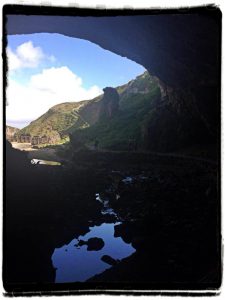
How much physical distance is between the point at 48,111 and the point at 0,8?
182 cm

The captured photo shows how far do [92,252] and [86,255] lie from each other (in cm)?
24

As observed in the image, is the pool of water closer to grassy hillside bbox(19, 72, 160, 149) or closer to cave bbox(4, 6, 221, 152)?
grassy hillside bbox(19, 72, 160, 149)

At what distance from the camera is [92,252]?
5840 millimetres

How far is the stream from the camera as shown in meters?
5.04

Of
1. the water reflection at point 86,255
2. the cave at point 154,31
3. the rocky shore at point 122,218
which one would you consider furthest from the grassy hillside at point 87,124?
the water reflection at point 86,255

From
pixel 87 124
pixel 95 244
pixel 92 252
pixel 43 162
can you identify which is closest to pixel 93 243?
pixel 95 244

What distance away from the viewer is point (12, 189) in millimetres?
4816

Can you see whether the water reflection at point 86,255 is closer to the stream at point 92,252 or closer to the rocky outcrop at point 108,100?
the stream at point 92,252

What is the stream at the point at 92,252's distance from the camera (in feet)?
16.5

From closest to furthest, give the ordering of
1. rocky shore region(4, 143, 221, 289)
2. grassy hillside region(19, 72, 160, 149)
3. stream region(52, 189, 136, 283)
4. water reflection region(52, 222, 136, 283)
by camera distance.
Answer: rocky shore region(4, 143, 221, 289), water reflection region(52, 222, 136, 283), stream region(52, 189, 136, 283), grassy hillside region(19, 72, 160, 149)

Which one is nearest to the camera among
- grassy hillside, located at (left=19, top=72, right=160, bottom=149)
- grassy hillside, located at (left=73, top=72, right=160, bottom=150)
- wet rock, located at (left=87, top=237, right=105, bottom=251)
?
grassy hillside, located at (left=19, top=72, right=160, bottom=149)

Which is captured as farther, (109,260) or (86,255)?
(109,260)

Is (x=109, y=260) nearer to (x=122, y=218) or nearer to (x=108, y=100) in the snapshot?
(x=122, y=218)

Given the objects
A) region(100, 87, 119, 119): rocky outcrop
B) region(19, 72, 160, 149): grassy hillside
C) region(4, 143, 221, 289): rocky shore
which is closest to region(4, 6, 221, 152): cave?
region(19, 72, 160, 149): grassy hillside
